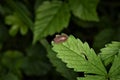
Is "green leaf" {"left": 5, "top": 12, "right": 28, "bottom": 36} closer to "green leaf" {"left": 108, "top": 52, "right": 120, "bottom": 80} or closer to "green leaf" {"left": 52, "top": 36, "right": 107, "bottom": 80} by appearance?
"green leaf" {"left": 52, "top": 36, "right": 107, "bottom": 80}

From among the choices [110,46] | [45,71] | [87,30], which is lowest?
[45,71]

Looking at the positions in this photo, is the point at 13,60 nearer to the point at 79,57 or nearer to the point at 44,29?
the point at 44,29

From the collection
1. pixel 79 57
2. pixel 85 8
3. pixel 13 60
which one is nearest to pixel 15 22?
pixel 13 60

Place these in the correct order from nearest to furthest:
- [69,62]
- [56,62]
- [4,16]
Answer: [69,62] → [56,62] → [4,16]

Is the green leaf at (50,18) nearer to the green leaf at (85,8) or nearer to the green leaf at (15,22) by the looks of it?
the green leaf at (85,8)

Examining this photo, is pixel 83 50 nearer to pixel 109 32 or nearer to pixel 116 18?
pixel 109 32

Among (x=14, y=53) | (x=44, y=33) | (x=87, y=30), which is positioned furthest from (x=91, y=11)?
(x=14, y=53)

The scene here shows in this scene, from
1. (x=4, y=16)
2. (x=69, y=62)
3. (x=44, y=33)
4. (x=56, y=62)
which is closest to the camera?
(x=69, y=62)

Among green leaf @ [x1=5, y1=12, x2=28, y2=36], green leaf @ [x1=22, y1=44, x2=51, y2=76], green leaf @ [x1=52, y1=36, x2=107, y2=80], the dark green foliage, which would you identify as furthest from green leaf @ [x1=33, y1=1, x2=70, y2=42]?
green leaf @ [x1=52, y1=36, x2=107, y2=80]
